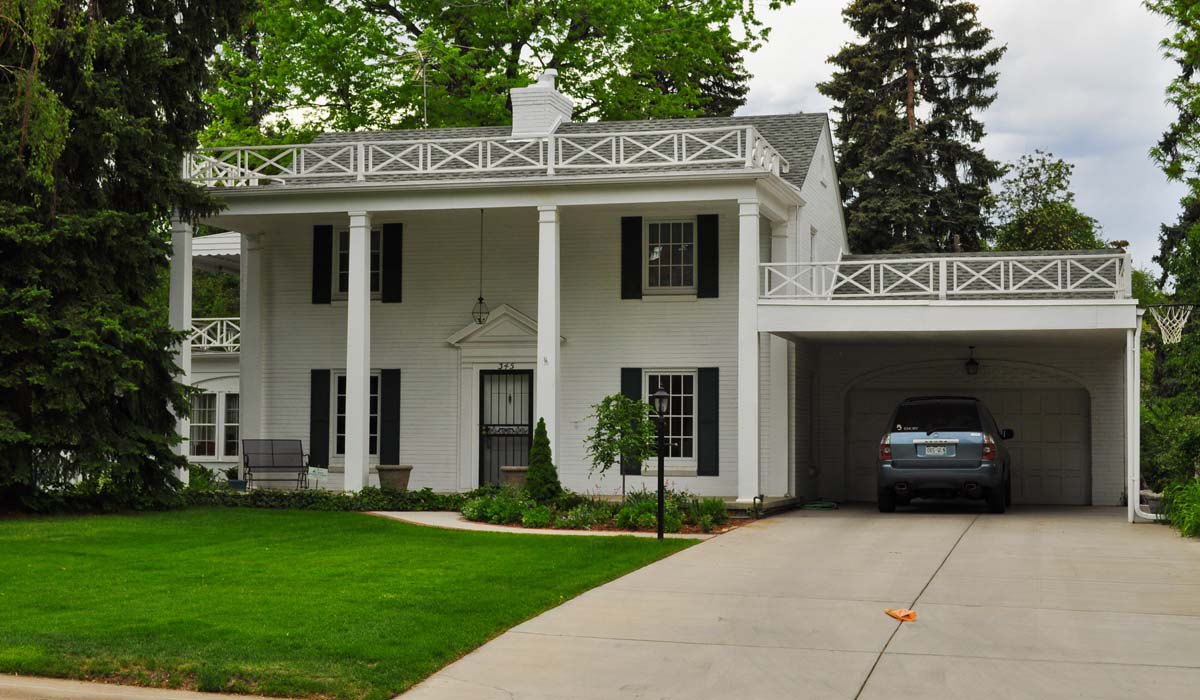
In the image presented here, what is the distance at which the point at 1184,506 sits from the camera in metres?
17.1

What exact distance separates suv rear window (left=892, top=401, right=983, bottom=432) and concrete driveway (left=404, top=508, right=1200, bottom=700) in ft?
13.5

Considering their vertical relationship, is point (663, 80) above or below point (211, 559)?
above

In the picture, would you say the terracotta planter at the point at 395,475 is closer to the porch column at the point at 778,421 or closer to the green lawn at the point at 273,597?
the green lawn at the point at 273,597

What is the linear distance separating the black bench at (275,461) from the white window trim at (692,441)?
6095 millimetres

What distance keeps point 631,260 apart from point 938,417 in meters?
6.20

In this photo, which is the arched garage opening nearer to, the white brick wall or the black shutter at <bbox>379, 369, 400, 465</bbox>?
the white brick wall

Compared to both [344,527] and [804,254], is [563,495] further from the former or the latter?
[804,254]

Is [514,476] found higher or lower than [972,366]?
lower

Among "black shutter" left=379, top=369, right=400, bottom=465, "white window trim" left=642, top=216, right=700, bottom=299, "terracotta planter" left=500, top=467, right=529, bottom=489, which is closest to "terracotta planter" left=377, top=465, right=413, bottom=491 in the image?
"terracotta planter" left=500, top=467, right=529, bottom=489

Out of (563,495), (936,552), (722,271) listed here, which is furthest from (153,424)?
(936,552)

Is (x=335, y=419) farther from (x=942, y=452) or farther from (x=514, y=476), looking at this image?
(x=942, y=452)

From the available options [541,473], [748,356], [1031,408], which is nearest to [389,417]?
[541,473]

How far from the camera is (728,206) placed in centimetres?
2181

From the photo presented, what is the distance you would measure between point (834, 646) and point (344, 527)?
366 inches
